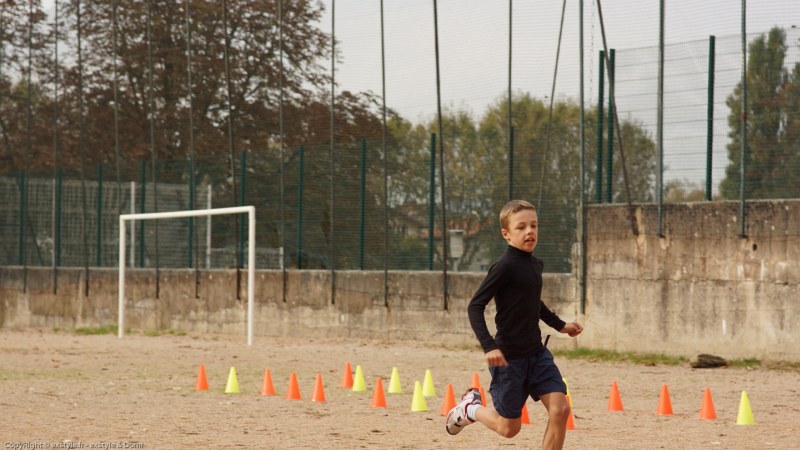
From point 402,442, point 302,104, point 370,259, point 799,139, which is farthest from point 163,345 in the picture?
point 402,442

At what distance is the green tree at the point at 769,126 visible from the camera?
48.2 feet

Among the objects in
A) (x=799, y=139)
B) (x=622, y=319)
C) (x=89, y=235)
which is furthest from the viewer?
(x=89, y=235)

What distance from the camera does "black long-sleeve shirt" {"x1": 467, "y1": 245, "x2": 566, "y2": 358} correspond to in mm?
7039

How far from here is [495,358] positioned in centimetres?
686

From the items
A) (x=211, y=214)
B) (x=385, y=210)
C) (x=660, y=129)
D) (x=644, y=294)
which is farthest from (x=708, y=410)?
(x=211, y=214)

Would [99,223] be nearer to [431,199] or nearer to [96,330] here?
[96,330]

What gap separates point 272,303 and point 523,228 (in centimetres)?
1482

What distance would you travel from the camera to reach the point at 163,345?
64.8 ft

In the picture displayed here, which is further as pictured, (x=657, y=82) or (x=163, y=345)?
(x=163, y=345)

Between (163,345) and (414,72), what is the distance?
578cm

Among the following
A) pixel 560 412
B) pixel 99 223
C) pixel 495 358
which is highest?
pixel 99 223

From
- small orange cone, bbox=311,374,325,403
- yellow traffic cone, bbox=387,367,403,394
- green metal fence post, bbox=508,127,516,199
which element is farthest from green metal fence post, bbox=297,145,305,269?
small orange cone, bbox=311,374,325,403

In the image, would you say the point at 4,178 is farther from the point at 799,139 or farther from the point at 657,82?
the point at 799,139

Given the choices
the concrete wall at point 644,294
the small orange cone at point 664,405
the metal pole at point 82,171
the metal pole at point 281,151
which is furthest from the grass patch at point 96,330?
the small orange cone at point 664,405
